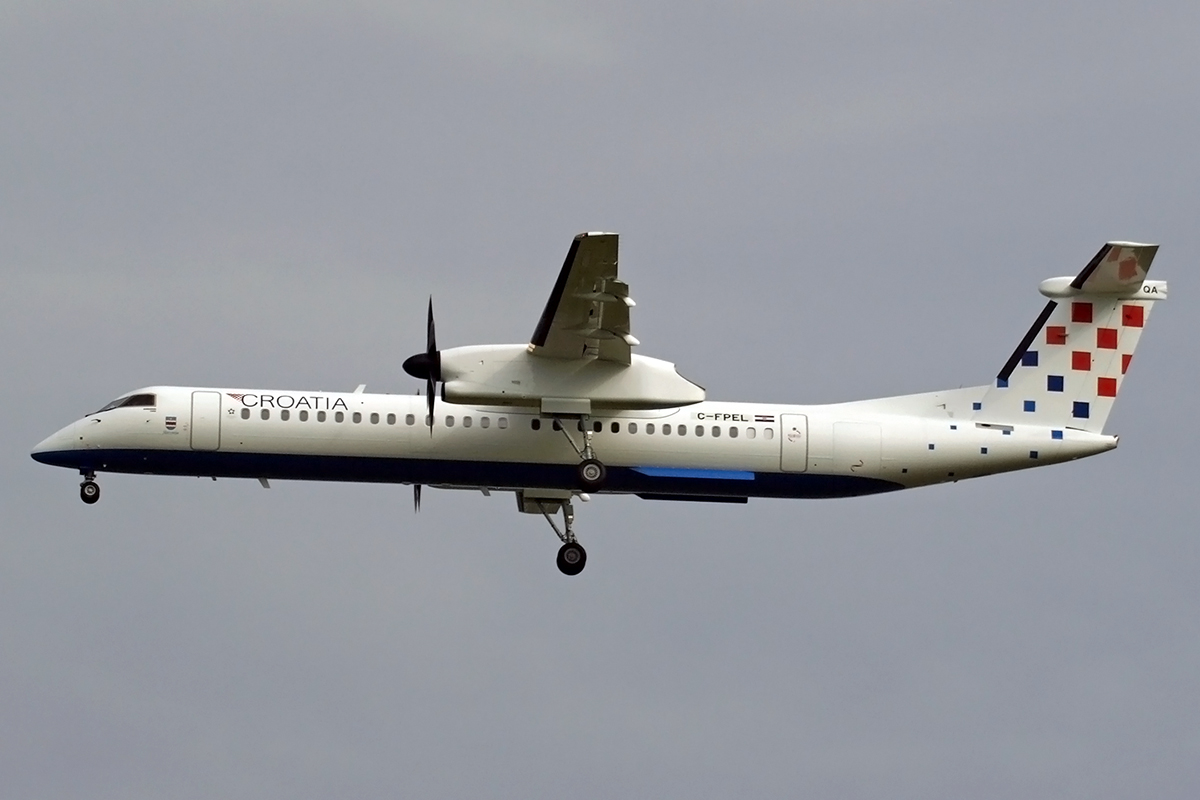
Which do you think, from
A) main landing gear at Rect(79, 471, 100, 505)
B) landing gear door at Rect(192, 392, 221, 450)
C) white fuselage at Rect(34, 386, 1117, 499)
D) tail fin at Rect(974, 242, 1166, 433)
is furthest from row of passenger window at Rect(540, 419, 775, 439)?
main landing gear at Rect(79, 471, 100, 505)

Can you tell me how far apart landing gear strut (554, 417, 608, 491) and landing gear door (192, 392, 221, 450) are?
19.0ft

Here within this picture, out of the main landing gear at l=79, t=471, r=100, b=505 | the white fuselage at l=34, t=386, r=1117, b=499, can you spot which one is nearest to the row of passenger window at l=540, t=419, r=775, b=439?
the white fuselage at l=34, t=386, r=1117, b=499

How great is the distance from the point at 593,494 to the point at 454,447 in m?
2.99

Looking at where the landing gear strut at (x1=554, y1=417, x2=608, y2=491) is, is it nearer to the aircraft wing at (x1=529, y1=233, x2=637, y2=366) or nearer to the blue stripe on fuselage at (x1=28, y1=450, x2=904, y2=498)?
the blue stripe on fuselage at (x1=28, y1=450, x2=904, y2=498)

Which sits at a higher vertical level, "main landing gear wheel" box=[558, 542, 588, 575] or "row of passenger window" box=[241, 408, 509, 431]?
"row of passenger window" box=[241, 408, 509, 431]

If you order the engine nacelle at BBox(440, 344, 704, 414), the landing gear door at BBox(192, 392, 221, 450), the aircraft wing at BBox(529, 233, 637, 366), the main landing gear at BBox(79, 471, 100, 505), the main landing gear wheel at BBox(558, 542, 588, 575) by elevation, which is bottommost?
the main landing gear wheel at BBox(558, 542, 588, 575)

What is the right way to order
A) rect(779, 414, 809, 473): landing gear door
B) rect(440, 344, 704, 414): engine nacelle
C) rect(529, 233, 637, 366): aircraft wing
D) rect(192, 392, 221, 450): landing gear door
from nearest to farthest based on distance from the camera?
rect(529, 233, 637, 366): aircraft wing < rect(440, 344, 704, 414): engine nacelle < rect(192, 392, 221, 450): landing gear door < rect(779, 414, 809, 473): landing gear door

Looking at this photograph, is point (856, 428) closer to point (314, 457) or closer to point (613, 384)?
point (613, 384)

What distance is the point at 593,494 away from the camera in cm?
3566

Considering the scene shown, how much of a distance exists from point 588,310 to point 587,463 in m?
3.24

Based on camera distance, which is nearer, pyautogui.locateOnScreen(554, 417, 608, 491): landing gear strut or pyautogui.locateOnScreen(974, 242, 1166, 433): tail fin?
pyautogui.locateOnScreen(554, 417, 608, 491): landing gear strut

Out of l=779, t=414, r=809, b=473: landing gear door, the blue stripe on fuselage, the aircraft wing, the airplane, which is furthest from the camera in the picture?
l=779, t=414, r=809, b=473: landing gear door

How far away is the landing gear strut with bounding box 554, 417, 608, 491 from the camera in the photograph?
3391 cm

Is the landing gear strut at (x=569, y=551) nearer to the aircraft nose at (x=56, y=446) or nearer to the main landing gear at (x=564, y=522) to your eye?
the main landing gear at (x=564, y=522)
